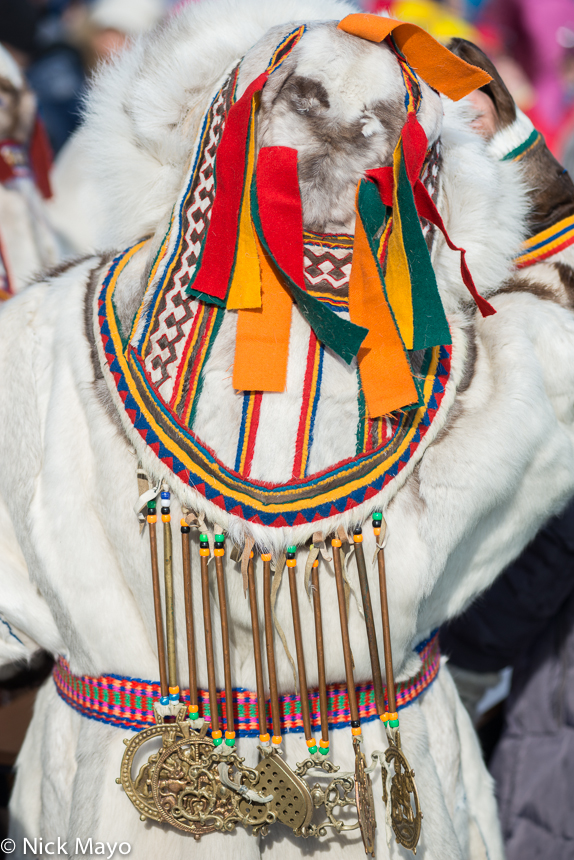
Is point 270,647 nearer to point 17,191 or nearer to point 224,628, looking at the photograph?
point 224,628

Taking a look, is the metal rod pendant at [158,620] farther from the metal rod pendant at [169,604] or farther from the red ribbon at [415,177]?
the red ribbon at [415,177]

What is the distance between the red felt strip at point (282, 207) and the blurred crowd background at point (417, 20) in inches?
75.6

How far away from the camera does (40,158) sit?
194cm

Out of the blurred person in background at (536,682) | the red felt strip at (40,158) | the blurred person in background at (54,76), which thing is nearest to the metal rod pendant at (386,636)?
the blurred person in background at (536,682)

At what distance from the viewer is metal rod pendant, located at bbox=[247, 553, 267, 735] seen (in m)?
0.69

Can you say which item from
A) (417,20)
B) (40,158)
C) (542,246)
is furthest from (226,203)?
(417,20)

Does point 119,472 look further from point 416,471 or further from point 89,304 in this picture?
point 416,471

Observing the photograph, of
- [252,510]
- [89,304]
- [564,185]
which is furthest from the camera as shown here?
[564,185]

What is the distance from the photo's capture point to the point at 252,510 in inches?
26.7

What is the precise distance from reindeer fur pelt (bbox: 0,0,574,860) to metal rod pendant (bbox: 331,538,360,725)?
0.9 inches

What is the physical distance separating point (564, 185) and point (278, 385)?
1.63 ft

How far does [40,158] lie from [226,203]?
146 centimetres

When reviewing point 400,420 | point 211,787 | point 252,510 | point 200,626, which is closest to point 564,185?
point 400,420

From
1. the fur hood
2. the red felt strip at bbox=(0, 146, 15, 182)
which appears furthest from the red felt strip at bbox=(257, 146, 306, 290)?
the red felt strip at bbox=(0, 146, 15, 182)
